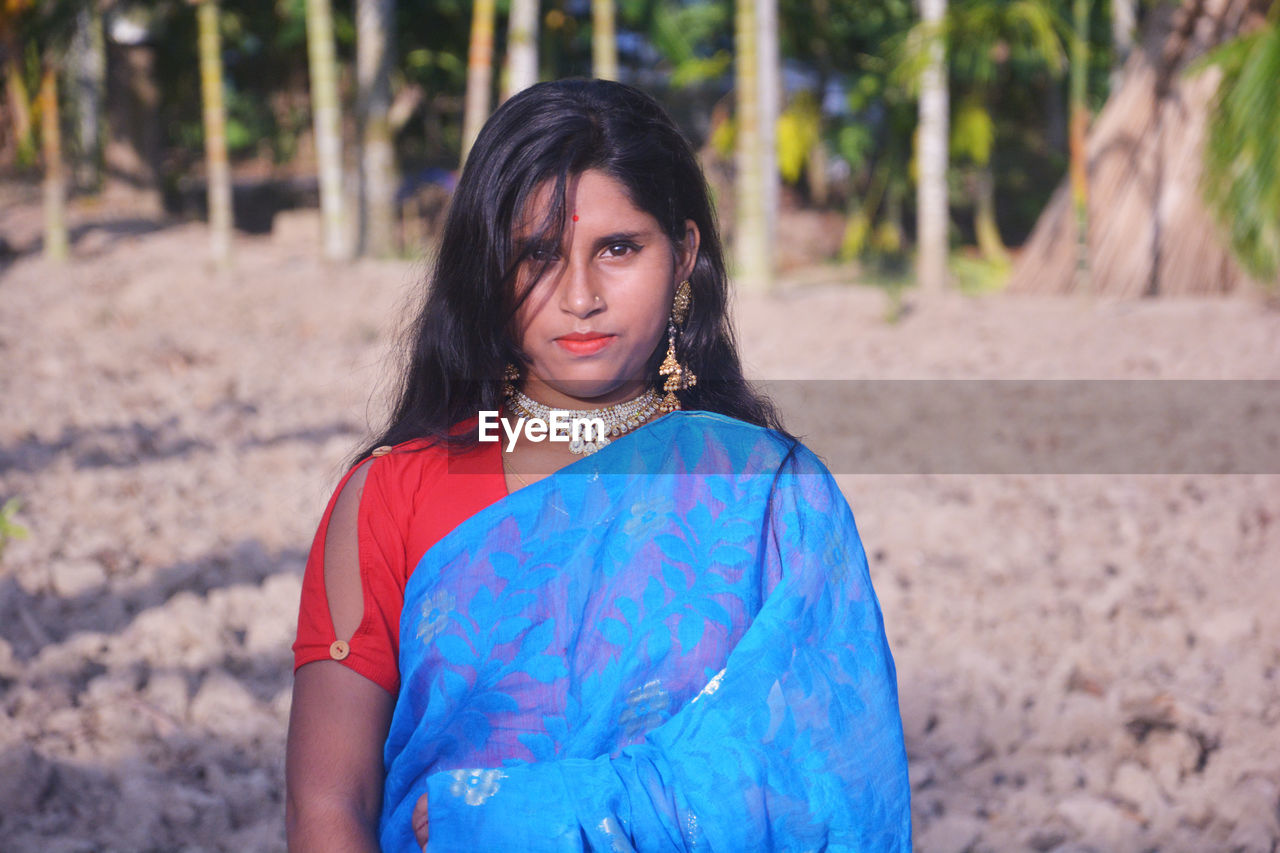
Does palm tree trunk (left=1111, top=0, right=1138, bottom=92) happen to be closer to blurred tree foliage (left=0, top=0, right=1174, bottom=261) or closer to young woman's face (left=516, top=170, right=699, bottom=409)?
blurred tree foliage (left=0, top=0, right=1174, bottom=261)

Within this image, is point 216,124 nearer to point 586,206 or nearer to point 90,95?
point 90,95

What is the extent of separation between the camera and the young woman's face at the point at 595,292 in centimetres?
132

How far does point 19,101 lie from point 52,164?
27.3 inches

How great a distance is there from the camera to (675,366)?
57.4 inches

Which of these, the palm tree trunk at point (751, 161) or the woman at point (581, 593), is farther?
the palm tree trunk at point (751, 161)

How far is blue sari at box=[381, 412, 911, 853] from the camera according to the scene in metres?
1.17

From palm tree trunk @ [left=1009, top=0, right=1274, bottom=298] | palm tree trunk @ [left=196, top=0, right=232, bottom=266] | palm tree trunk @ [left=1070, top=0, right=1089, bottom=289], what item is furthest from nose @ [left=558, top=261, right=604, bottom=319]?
palm tree trunk @ [left=196, top=0, right=232, bottom=266]

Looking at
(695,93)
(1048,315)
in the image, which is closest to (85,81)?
(695,93)

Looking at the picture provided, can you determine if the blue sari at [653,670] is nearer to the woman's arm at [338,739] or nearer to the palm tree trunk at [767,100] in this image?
the woman's arm at [338,739]

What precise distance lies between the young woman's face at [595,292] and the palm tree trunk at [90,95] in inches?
562

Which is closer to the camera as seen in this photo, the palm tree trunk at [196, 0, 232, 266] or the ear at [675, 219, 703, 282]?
the ear at [675, 219, 703, 282]

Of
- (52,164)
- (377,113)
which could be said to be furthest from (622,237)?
(52,164)

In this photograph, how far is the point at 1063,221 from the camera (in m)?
9.13
